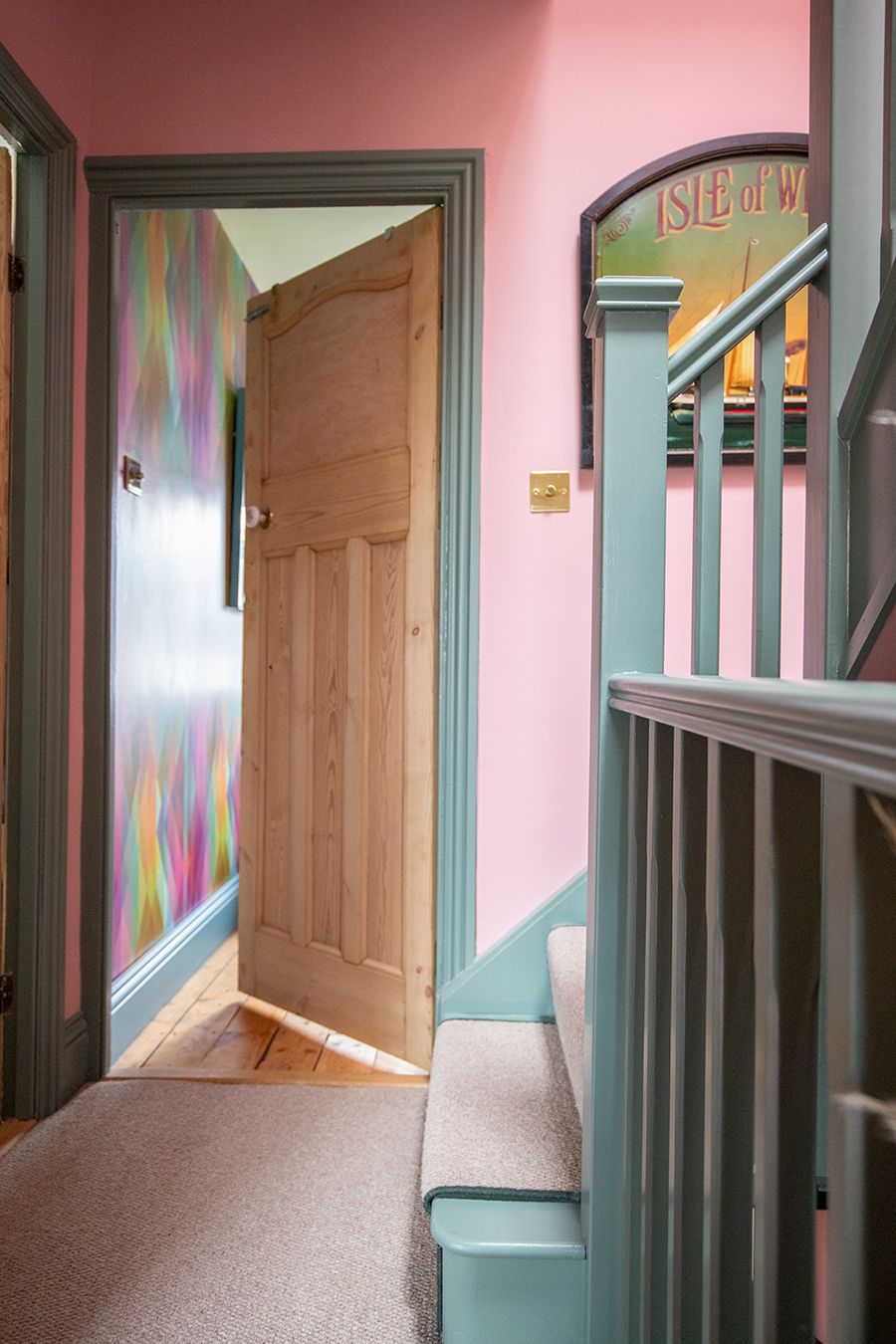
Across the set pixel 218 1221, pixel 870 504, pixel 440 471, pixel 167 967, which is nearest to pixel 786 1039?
pixel 870 504

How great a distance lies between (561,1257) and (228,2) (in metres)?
A: 2.54

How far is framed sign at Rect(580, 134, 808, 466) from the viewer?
1.86 m

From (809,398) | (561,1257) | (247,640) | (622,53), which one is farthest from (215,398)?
(561,1257)

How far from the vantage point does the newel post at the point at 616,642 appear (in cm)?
97

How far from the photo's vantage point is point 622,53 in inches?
74.1

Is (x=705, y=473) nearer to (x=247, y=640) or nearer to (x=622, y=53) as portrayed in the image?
(x=622, y=53)

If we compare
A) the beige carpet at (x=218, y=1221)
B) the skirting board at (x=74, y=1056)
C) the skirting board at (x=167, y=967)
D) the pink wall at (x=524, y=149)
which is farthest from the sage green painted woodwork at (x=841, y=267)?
the skirting board at (x=167, y=967)

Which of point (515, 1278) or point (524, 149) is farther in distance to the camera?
point (524, 149)

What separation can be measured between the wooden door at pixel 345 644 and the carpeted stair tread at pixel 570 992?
332 mm

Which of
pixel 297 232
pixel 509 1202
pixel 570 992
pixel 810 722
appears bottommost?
pixel 509 1202

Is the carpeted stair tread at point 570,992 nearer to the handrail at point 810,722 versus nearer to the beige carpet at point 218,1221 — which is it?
the beige carpet at point 218,1221

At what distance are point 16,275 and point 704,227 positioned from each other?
1.49 m

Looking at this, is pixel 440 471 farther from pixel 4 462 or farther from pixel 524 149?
pixel 4 462

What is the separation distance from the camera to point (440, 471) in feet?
6.24
